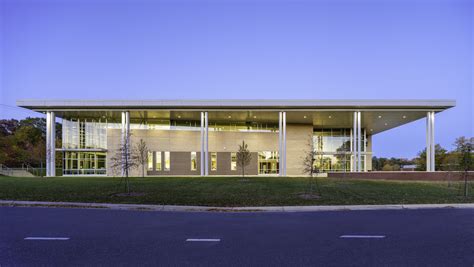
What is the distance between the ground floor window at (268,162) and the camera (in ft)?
155

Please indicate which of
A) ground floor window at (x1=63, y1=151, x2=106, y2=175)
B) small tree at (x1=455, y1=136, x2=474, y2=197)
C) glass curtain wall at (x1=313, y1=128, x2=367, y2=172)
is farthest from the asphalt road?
glass curtain wall at (x1=313, y1=128, x2=367, y2=172)

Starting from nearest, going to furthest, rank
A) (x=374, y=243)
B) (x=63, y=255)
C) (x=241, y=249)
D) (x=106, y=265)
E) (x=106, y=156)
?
(x=106, y=265)
(x=63, y=255)
(x=241, y=249)
(x=374, y=243)
(x=106, y=156)

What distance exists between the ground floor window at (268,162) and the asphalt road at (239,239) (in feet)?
114

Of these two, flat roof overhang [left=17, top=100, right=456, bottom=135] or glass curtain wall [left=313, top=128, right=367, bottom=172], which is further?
glass curtain wall [left=313, top=128, right=367, bottom=172]

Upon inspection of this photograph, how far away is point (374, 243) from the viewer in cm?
779

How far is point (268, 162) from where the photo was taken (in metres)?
47.5

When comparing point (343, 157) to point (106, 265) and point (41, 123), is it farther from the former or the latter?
point (41, 123)

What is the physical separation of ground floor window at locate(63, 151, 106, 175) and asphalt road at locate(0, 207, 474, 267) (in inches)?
1302

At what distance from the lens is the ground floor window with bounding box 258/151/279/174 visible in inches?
1864

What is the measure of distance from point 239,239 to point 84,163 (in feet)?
133

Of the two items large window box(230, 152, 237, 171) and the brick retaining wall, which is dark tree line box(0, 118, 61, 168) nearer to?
large window box(230, 152, 237, 171)

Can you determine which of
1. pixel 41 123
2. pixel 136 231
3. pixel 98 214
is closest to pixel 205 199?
pixel 98 214

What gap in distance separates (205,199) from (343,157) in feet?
123

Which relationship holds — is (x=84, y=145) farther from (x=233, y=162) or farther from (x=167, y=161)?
(x=233, y=162)
